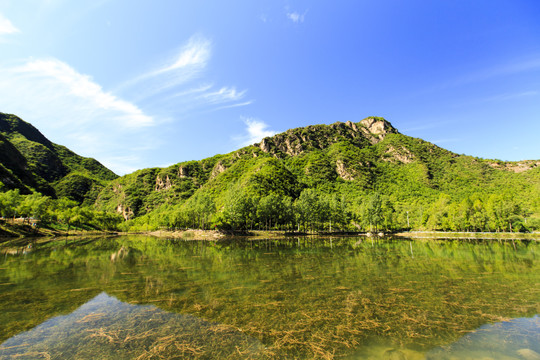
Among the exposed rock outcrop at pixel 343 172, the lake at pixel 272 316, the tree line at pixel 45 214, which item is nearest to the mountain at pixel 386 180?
the exposed rock outcrop at pixel 343 172

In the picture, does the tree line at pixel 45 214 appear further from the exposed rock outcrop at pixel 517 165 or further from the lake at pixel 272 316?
the exposed rock outcrop at pixel 517 165

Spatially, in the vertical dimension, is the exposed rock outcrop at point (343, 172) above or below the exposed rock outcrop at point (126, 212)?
above

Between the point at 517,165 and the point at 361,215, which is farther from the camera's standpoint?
the point at 517,165

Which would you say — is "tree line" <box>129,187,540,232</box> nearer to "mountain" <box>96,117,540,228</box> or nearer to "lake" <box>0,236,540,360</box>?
"mountain" <box>96,117,540,228</box>

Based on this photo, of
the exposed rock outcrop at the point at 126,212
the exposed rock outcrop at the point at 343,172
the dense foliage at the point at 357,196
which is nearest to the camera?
the dense foliage at the point at 357,196

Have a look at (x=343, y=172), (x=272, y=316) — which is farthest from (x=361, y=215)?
(x=272, y=316)

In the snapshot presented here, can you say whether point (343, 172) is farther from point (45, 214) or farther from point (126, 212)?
point (126, 212)

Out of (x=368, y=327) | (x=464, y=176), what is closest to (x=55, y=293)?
(x=368, y=327)

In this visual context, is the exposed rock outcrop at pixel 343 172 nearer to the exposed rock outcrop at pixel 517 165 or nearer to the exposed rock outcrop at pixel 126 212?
the exposed rock outcrop at pixel 517 165

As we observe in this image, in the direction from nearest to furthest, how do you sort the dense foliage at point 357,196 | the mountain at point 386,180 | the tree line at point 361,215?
the tree line at point 361,215
the dense foliage at point 357,196
the mountain at point 386,180

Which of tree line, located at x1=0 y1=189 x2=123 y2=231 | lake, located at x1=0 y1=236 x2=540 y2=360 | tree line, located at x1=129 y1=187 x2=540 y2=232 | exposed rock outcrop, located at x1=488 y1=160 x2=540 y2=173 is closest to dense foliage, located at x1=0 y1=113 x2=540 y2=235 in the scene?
tree line, located at x1=129 y1=187 x2=540 y2=232

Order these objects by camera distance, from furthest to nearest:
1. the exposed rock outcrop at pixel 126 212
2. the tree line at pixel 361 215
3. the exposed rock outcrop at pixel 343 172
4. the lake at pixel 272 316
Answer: the exposed rock outcrop at pixel 126 212
the exposed rock outcrop at pixel 343 172
the tree line at pixel 361 215
the lake at pixel 272 316

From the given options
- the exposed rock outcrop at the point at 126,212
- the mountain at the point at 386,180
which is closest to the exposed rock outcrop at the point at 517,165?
the mountain at the point at 386,180

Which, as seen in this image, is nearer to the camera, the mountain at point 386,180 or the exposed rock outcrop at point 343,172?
the mountain at point 386,180
